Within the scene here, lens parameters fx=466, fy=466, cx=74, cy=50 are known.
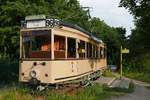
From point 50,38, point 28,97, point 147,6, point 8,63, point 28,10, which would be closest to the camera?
point 28,97

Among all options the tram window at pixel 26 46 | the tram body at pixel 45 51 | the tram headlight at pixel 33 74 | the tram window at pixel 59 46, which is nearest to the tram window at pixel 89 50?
the tram body at pixel 45 51

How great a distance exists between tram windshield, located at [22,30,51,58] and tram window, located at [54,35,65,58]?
402 mm

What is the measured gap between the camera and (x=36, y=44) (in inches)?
779

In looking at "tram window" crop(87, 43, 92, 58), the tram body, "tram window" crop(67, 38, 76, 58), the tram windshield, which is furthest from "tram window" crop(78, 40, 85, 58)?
the tram windshield

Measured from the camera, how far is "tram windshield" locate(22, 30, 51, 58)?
63.4 feet

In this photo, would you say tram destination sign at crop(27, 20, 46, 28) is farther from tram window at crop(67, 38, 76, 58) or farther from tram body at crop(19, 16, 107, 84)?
tram window at crop(67, 38, 76, 58)

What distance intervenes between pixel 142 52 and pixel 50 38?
4653 centimetres

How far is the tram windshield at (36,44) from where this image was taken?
19.3 m

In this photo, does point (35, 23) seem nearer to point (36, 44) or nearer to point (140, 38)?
point (36, 44)

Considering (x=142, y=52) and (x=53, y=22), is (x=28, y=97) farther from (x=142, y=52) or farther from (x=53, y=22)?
(x=142, y=52)

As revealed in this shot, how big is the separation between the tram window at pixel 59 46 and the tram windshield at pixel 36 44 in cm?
40

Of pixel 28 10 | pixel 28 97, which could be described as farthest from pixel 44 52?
pixel 28 10

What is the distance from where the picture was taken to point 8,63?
114 ft

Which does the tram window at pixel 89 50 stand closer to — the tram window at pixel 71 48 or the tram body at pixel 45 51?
the tram window at pixel 71 48
